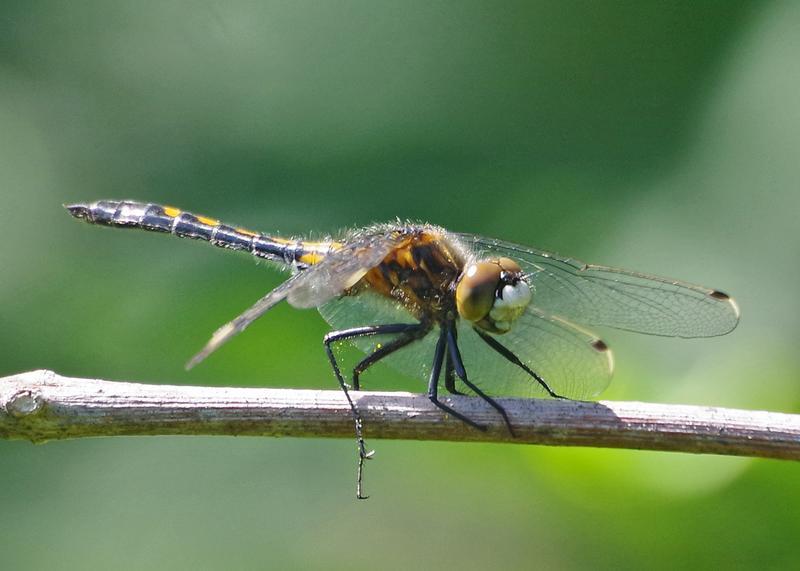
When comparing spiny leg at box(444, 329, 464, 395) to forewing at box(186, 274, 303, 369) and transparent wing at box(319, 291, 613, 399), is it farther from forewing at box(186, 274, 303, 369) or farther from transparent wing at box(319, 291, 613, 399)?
forewing at box(186, 274, 303, 369)

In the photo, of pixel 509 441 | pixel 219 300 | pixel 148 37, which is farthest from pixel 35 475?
pixel 148 37

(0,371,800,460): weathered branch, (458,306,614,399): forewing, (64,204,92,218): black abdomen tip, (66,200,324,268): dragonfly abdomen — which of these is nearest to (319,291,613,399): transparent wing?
(458,306,614,399): forewing

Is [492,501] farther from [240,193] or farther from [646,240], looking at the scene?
[240,193]

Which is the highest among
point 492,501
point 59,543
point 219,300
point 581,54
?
point 581,54

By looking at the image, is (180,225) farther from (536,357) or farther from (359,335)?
(536,357)

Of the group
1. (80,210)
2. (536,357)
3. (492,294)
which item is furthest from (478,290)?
(80,210)

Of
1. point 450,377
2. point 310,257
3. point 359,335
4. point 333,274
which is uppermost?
point 333,274
